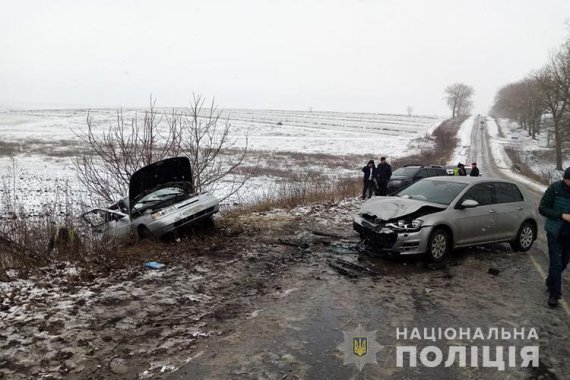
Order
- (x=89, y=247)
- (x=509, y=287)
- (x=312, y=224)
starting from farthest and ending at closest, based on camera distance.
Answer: (x=312, y=224)
(x=89, y=247)
(x=509, y=287)

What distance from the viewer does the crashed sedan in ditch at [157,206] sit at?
8750 millimetres

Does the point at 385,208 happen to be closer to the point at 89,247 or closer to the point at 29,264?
the point at 89,247

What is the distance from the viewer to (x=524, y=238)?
29.0 feet

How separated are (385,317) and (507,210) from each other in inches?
186

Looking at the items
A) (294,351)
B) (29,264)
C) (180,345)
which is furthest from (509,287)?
(29,264)

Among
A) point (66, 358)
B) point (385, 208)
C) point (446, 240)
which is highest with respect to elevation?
point (385, 208)

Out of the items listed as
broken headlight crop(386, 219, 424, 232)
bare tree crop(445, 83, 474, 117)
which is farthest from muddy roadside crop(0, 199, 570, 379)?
bare tree crop(445, 83, 474, 117)

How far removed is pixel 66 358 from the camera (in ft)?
14.1

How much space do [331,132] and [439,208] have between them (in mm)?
67617

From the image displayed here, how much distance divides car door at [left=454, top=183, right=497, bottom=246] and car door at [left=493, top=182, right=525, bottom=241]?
18 cm

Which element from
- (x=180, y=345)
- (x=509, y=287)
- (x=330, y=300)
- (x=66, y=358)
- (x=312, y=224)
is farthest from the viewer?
(x=312, y=224)

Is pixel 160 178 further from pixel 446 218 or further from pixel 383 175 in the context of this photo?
pixel 383 175

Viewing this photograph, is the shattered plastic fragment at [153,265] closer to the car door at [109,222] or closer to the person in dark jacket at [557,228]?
the car door at [109,222]

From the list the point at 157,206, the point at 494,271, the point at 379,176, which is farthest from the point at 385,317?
the point at 379,176
